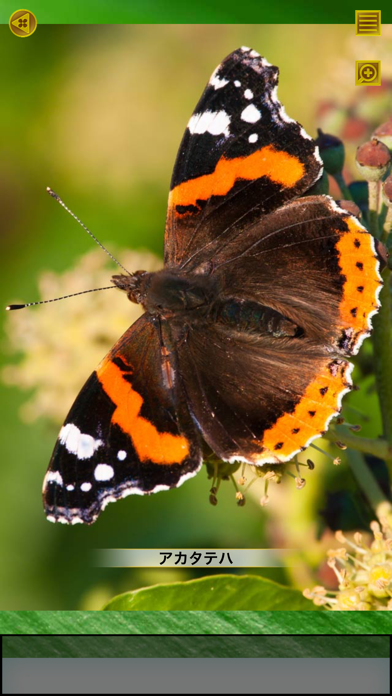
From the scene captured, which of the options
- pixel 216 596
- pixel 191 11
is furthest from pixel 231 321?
pixel 191 11

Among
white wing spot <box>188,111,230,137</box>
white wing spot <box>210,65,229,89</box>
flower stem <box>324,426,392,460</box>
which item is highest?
white wing spot <box>210,65,229,89</box>

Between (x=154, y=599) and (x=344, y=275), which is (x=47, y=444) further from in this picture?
(x=344, y=275)

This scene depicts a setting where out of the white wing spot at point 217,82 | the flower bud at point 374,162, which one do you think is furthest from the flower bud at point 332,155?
the white wing spot at point 217,82

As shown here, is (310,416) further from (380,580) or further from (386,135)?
(386,135)

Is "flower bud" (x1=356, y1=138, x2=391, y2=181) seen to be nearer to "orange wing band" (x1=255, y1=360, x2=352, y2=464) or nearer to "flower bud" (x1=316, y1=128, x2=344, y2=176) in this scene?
"flower bud" (x1=316, y1=128, x2=344, y2=176)

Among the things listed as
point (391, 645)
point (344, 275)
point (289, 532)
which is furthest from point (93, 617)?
point (344, 275)

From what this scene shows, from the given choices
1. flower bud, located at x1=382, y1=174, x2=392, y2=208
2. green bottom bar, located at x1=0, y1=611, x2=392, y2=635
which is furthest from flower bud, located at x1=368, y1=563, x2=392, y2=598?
flower bud, located at x1=382, y1=174, x2=392, y2=208

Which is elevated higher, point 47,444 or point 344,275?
point 344,275
